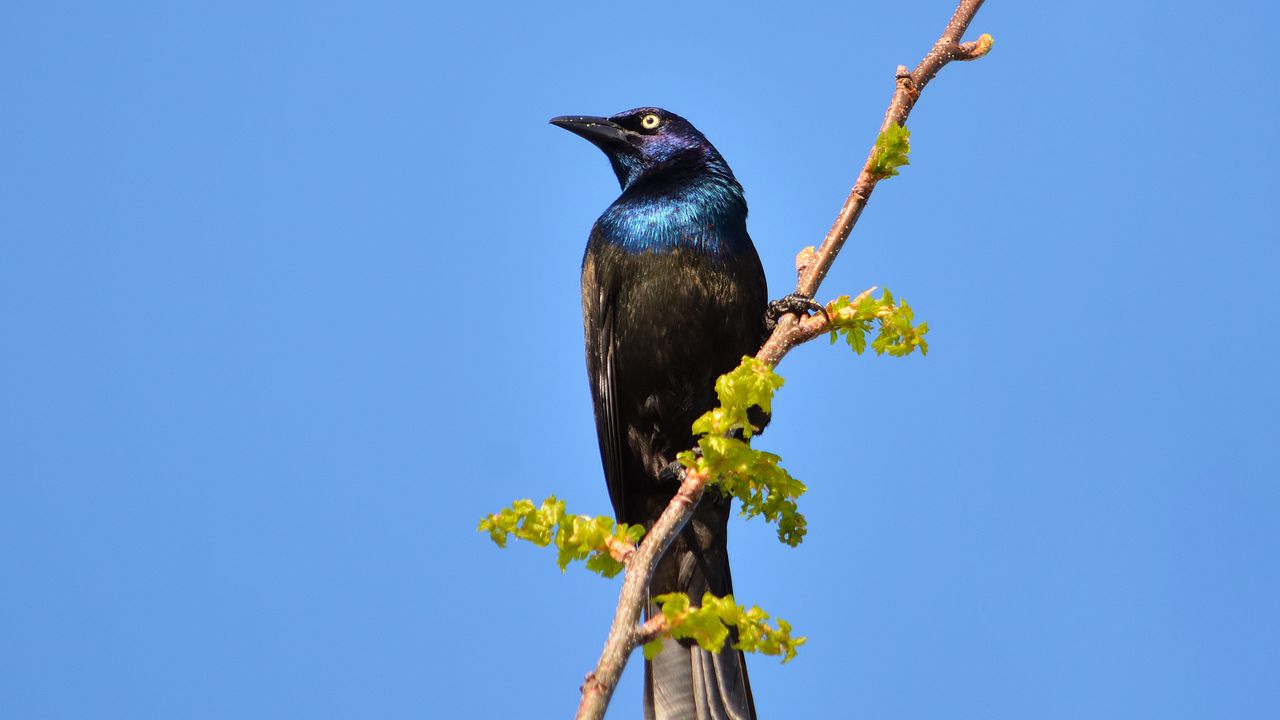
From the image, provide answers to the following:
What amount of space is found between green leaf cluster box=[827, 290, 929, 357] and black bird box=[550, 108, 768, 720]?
175 centimetres

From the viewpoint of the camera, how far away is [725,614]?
134 inches

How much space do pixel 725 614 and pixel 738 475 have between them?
26.1 inches

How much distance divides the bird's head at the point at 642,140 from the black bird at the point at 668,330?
11.2 inches

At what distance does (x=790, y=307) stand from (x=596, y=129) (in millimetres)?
2248

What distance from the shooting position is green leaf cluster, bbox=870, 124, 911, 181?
447cm

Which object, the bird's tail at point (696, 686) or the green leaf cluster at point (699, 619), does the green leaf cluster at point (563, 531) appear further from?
the bird's tail at point (696, 686)

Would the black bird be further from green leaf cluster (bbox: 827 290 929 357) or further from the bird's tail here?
green leaf cluster (bbox: 827 290 929 357)

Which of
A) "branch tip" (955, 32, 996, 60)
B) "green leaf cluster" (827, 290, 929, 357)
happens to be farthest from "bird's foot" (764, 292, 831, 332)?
"branch tip" (955, 32, 996, 60)

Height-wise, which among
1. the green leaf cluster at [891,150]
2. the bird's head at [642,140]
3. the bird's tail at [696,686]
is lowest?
the bird's tail at [696,686]

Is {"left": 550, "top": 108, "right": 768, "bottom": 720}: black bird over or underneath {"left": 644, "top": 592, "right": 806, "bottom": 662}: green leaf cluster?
over

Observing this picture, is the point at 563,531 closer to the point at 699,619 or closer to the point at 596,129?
the point at 699,619

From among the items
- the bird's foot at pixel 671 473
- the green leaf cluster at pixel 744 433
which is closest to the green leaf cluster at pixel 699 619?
the green leaf cluster at pixel 744 433

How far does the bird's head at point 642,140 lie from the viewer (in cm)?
705

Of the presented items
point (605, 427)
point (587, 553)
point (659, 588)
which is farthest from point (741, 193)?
point (587, 553)
